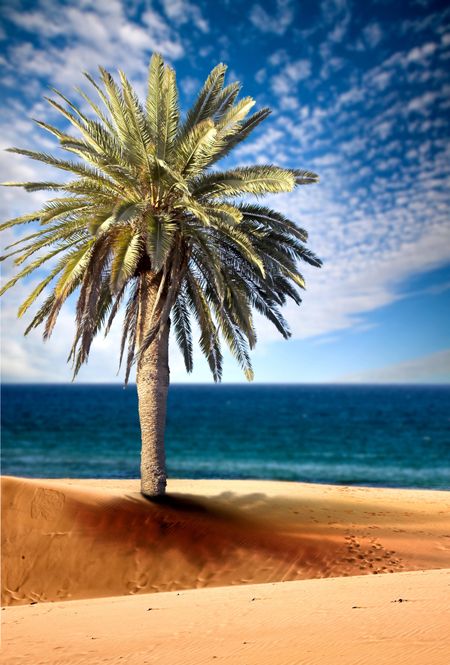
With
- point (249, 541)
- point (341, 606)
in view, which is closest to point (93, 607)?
point (341, 606)

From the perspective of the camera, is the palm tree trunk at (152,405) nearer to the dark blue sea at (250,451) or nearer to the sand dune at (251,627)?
the sand dune at (251,627)

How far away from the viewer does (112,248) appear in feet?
39.9

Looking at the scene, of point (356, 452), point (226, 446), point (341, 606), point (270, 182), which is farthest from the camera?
point (226, 446)

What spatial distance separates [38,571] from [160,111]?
34.6 ft

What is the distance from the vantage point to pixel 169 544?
10.5 m

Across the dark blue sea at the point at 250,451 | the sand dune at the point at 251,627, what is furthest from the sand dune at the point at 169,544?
the dark blue sea at the point at 250,451

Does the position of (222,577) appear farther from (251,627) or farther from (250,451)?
(250,451)

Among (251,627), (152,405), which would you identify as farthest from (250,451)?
(251,627)

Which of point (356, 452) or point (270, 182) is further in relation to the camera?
point (356, 452)

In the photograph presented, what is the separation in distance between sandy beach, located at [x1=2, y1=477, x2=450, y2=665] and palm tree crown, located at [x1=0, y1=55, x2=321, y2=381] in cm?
394

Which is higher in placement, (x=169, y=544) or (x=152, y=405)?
(x=152, y=405)

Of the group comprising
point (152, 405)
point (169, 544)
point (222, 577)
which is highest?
point (152, 405)

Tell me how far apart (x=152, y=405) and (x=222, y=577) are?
4.59 m

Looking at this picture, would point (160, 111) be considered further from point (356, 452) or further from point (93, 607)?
point (356, 452)
